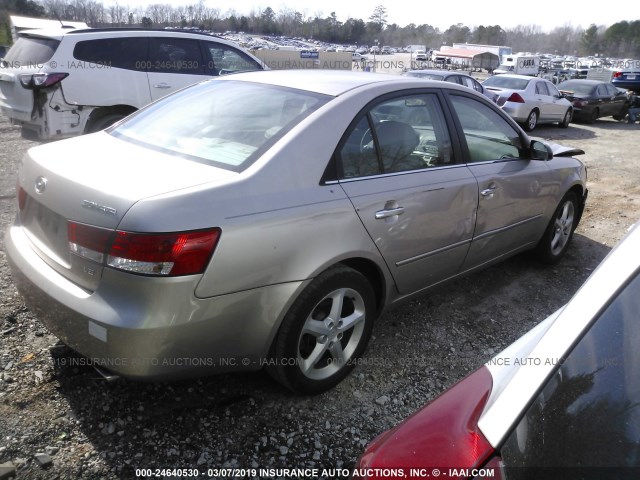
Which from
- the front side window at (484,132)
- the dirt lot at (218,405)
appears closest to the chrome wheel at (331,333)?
the dirt lot at (218,405)

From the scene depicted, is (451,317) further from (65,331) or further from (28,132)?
(28,132)

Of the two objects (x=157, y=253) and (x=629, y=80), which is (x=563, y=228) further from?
(x=629, y=80)

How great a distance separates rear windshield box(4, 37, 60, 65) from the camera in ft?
22.3

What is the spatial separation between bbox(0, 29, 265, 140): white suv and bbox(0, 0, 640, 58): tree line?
2717 centimetres

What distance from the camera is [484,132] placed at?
3.83 m

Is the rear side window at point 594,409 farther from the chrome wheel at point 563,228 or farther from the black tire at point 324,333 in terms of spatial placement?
the chrome wheel at point 563,228

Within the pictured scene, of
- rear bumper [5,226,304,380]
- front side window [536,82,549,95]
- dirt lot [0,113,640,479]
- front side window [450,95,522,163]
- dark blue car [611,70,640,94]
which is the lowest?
dirt lot [0,113,640,479]

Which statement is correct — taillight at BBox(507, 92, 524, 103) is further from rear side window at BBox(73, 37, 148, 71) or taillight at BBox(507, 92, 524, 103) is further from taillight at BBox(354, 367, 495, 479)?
taillight at BBox(354, 367, 495, 479)

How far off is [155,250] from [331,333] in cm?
109

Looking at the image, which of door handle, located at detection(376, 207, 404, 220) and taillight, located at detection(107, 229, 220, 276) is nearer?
taillight, located at detection(107, 229, 220, 276)

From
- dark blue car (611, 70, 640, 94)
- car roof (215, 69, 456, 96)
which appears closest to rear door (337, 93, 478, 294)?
car roof (215, 69, 456, 96)

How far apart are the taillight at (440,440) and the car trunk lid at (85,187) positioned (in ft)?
4.36

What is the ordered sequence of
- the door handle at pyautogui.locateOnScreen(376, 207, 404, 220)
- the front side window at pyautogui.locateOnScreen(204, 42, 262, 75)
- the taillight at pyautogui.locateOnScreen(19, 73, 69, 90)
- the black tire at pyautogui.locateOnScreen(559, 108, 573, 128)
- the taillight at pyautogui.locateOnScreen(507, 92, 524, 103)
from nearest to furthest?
the door handle at pyautogui.locateOnScreen(376, 207, 404, 220)
the taillight at pyautogui.locateOnScreen(19, 73, 69, 90)
the front side window at pyautogui.locateOnScreen(204, 42, 262, 75)
the taillight at pyautogui.locateOnScreen(507, 92, 524, 103)
the black tire at pyautogui.locateOnScreen(559, 108, 573, 128)

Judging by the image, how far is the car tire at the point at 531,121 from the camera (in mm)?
14348
